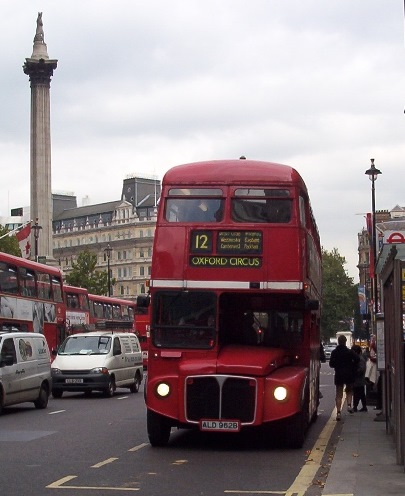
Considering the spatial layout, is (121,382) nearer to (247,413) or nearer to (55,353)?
(55,353)

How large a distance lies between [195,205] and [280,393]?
10.8 ft

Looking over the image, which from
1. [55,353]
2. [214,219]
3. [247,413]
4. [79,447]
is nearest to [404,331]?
[247,413]

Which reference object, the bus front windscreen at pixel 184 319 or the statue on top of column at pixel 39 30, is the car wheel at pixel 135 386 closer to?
the bus front windscreen at pixel 184 319

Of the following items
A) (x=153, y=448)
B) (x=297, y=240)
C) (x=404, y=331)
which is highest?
(x=297, y=240)

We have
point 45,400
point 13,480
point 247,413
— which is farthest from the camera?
point 45,400

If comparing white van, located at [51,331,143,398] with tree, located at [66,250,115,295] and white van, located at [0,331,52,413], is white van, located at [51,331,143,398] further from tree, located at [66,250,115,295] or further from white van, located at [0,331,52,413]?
tree, located at [66,250,115,295]

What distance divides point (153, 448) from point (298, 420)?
7.49ft

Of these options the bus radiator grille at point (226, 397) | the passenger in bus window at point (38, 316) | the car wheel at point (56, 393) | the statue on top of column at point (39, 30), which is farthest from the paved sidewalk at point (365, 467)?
the statue on top of column at point (39, 30)

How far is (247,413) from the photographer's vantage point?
16.5m

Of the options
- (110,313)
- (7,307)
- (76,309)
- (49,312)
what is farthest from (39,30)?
(7,307)

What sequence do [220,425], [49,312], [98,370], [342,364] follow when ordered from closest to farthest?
[220,425] → [342,364] → [98,370] → [49,312]

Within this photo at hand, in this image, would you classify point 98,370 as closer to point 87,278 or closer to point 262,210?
point 262,210

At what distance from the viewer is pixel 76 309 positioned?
50.5 metres

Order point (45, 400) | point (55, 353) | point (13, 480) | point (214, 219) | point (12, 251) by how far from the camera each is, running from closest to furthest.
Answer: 1. point (13, 480)
2. point (214, 219)
3. point (45, 400)
4. point (55, 353)
5. point (12, 251)
